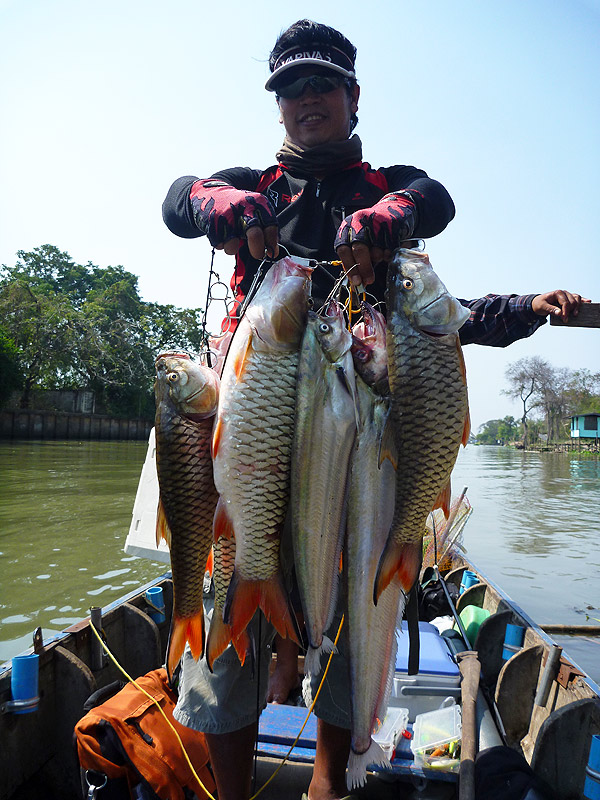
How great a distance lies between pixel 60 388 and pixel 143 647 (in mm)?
47307

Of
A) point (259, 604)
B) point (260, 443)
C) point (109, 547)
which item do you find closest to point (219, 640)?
point (259, 604)

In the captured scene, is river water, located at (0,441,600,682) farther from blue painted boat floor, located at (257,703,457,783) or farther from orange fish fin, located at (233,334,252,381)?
orange fish fin, located at (233,334,252,381)

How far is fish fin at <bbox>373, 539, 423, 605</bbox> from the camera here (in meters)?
1.69

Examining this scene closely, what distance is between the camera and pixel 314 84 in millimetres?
2500

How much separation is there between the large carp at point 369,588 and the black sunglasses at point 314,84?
1610 millimetres

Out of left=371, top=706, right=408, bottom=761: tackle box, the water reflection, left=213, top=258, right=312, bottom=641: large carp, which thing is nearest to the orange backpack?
left=371, top=706, right=408, bottom=761: tackle box

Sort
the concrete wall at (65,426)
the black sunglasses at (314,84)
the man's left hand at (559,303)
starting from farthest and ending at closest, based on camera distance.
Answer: the concrete wall at (65,426) → the black sunglasses at (314,84) → the man's left hand at (559,303)

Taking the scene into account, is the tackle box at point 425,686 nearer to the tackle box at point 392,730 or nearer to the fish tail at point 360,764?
the tackle box at point 392,730

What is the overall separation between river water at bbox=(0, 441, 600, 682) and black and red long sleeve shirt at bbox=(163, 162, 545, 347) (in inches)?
304

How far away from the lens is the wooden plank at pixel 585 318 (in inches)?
83.0

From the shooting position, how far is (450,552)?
8289 millimetres

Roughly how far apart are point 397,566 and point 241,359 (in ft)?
2.68

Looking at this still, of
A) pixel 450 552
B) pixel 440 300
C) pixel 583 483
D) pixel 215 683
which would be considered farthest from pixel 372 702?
pixel 583 483

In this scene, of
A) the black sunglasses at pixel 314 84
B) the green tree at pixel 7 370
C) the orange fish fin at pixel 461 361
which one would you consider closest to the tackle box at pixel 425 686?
the orange fish fin at pixel 461 361
